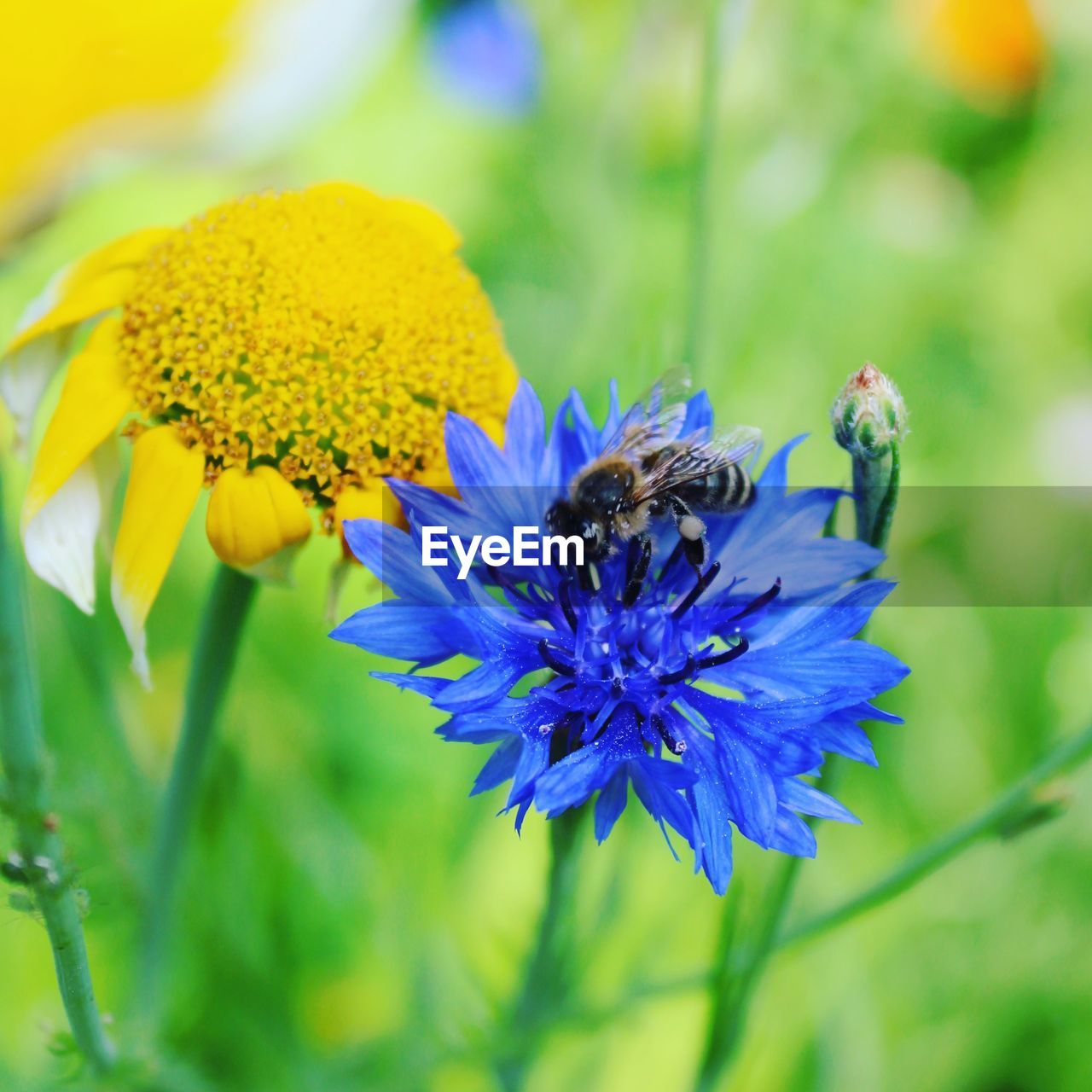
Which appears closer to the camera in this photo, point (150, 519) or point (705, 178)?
point (150, 519)

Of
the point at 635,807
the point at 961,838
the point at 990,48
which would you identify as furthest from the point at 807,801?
the point at 990,48

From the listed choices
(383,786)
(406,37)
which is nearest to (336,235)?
(383,786)

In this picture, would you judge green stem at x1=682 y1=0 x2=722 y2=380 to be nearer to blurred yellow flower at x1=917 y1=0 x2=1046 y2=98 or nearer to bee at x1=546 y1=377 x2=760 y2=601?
bee at x1=546 y1=377 x2=760 y2=601

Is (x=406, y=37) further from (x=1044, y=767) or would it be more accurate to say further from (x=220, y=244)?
(x=1044, y=767)

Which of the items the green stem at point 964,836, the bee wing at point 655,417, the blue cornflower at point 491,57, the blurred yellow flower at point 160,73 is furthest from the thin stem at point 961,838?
the blurred yellow flower at point 160,73

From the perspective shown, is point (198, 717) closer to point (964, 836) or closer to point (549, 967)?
point (549, 967)

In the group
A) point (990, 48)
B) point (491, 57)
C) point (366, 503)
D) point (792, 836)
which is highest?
point (990, 48)
